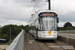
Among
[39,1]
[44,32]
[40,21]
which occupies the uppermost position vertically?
[39,1]

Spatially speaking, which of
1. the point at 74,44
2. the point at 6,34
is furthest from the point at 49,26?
the point at 6,34

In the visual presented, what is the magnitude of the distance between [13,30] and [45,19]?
138m

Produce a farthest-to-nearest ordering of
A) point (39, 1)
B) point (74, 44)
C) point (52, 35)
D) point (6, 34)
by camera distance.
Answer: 1. point (6, 34)
2. point (39, 1)
3. point (52, 35)
4. point (74, 44)

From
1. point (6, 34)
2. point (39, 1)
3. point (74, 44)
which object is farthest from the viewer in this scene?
point (6, 34)

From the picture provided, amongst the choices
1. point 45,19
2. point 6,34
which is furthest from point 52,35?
point 6,34

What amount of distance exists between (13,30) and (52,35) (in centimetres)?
13817

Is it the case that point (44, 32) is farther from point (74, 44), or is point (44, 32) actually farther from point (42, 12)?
point (74, 44)

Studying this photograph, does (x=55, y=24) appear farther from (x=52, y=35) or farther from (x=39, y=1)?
(x=39, y=1)

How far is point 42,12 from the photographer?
18.9 metres

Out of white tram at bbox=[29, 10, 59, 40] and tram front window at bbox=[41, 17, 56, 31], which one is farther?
tram front window at bbox=[41, 17, 56, 31]

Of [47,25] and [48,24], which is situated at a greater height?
[48,24]

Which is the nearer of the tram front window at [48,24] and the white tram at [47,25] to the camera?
the white tram at [47,25]

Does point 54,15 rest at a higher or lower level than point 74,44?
higher

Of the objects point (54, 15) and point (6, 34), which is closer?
point (54, 15)
